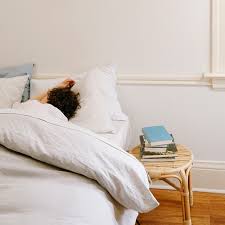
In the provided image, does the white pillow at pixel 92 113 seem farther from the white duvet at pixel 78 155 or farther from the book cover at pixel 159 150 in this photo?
the white duvet at pixel 78 155

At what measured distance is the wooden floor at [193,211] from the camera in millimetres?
2156

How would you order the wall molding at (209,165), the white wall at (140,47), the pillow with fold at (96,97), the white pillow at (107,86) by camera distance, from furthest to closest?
the wall molding at (209,165), the white wall at (140,47), the white pillow at (107,86), the pillow with fold at (96,97)

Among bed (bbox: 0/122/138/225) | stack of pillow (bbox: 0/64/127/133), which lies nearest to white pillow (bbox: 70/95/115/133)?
stack of pillow (bbox: 0/64/127/133)

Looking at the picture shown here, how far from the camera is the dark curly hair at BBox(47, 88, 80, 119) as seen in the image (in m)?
2.09

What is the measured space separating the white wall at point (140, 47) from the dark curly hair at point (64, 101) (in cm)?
43

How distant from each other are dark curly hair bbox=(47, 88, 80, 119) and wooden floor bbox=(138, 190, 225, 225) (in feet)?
2.47

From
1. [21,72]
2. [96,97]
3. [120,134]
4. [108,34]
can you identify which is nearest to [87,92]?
[96,97]

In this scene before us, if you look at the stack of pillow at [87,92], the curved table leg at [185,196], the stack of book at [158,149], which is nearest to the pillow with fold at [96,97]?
the stack of pillow at [87,92]

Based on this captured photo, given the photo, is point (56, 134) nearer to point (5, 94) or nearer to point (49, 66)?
point (5, 94)

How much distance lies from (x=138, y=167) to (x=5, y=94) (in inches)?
49.4

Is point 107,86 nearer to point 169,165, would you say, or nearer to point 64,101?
point 64,101

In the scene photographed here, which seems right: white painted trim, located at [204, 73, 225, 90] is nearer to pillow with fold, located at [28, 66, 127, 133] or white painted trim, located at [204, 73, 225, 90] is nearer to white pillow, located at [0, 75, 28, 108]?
pillow with fold, located at [28, 66, 127, 133]

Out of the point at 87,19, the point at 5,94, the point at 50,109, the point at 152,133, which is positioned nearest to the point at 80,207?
the point at 50,109

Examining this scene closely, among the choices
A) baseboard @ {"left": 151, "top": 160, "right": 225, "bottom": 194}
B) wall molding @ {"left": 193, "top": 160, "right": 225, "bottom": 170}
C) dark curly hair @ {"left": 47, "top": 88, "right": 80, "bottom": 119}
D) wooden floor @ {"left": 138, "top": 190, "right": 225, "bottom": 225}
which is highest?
dark curly hair @ {"left": 47, "top": 88, "right": 80, "bottom": 119}
